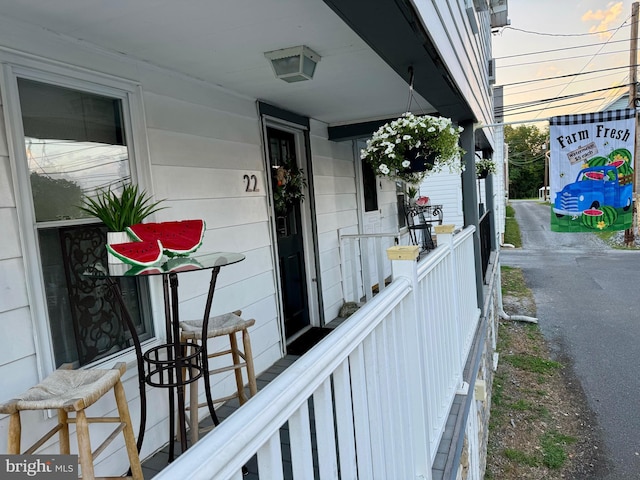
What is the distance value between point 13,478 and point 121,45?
1865mm

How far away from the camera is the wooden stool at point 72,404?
1427 millimetres

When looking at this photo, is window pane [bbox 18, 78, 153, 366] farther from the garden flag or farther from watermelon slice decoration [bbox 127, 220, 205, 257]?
the garden flag

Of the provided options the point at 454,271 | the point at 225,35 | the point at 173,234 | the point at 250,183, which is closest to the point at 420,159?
the point at 454,271

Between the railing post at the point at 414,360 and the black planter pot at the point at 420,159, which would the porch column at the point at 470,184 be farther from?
the railing post at the point at 414,360

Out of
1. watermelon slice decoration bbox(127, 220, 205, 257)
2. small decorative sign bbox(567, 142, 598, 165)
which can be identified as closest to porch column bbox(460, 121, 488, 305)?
small decorative sign bbox(567, 142, 598, 165)

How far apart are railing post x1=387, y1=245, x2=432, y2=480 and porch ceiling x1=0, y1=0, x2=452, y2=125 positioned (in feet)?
3.01

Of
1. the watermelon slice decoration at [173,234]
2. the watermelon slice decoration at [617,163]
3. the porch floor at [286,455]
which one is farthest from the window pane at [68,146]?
the watermelon slice decoration at [617,163]

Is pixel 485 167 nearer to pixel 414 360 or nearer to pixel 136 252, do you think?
pixel 414 360

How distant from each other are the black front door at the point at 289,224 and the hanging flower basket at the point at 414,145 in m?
1.07

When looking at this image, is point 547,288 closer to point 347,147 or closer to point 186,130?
point 347,147

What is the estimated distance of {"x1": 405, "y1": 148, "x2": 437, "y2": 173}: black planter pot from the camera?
9.29 feet

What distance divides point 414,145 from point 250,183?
4.14ft

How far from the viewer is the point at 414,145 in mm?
2783

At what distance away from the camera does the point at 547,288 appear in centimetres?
815
